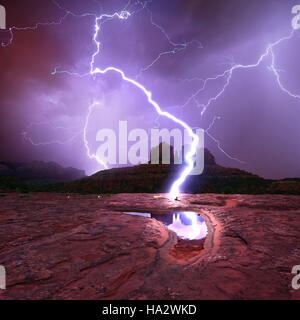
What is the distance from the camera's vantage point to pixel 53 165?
177 meters

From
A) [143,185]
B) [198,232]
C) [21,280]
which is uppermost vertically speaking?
[21,280]

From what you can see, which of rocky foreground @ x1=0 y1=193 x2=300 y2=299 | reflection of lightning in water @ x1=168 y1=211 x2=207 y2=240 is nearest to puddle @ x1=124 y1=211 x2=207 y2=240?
reflection of lightning in water @ x1=168 y1=211 x2=207 y2=240

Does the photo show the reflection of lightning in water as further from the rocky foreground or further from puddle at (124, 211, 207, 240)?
the rocky foreground

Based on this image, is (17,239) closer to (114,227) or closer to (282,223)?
(114,227)

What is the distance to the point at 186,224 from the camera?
6777 millimetres

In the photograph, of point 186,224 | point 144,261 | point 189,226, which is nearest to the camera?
point 144,261

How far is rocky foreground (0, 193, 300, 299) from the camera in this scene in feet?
8.16

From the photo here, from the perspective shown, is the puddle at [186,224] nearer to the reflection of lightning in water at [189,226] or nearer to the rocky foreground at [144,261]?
the reflection of lightning in water at [189,226]

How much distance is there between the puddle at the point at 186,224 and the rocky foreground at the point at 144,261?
Answer: 0.39 meters

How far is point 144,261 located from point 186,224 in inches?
144

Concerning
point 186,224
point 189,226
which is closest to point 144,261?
point 189,226

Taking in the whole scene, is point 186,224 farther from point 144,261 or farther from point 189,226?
point 144,261
